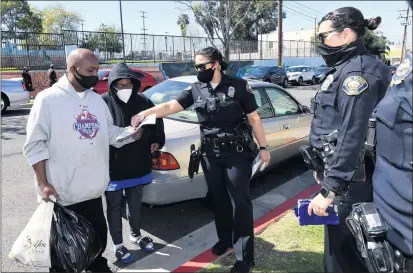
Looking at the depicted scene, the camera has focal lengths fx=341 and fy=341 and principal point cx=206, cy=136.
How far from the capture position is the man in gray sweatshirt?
7.61 ft

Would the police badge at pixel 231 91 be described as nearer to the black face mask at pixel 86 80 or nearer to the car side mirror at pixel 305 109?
the black face mask at pixel 86 80

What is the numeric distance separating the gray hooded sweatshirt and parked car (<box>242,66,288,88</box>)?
19.6m

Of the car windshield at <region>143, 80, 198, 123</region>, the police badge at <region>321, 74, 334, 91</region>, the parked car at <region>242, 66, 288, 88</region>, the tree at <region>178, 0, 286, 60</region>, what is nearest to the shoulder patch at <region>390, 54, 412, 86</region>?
the police badge at <region>321, 74, 334, 91</region>

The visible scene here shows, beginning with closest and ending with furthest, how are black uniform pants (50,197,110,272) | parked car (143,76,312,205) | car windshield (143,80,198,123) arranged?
1. black uniform pants (50,197,110,272)
2. parked car (143,76,312,205)
3. car windshield (143,80,198,123)

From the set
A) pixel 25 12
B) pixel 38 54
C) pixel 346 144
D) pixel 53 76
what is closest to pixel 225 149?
pixel 346 144

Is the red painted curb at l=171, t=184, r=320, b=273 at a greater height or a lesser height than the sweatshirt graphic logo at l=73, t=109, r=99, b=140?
lesser

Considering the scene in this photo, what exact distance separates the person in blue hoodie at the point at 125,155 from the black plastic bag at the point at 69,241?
1.92 feet

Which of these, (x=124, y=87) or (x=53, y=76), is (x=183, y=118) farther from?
(x=53, y=76)

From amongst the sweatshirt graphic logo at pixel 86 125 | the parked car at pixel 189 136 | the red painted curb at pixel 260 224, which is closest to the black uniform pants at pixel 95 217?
the sweatshirt graphic logo at pixel 86 125

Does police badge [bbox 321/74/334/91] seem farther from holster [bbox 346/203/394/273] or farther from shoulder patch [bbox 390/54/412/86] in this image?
holster [bbox 346/203/394/273]

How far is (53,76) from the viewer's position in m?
14.1

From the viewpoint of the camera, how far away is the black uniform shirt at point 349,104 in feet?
6.15

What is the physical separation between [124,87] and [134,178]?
0.81 metres

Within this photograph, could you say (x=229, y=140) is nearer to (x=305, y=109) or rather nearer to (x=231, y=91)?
(x=231, y=91)
